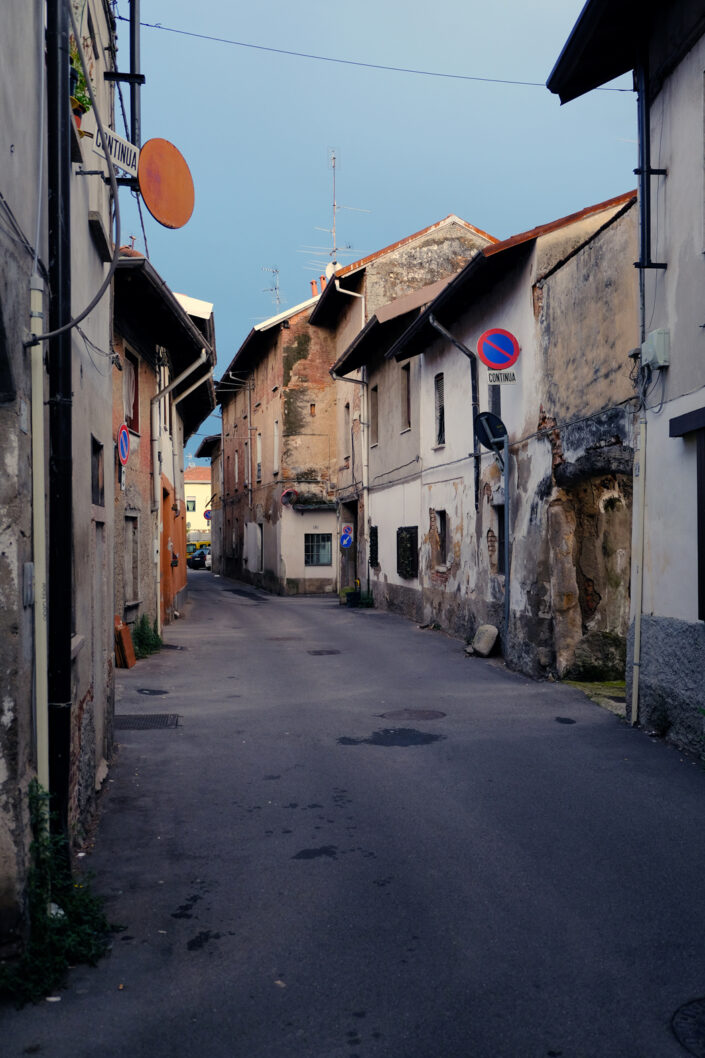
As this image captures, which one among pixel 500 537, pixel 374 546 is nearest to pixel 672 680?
pixel 500 537

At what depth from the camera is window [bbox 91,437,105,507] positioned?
22.2 feet

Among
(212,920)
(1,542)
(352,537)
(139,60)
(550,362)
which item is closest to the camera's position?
(1,542)

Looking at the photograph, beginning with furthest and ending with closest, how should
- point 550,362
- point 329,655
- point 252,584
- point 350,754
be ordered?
point 252,584
point 329,655
point 550,362
point 350,754

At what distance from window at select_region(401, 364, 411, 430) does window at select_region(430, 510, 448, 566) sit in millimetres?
3044

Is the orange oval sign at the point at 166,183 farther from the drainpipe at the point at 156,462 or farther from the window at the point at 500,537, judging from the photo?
the drainpipe at the point at 156,462

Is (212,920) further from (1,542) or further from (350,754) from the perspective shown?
(350,754)

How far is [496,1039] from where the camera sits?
3.23 meters

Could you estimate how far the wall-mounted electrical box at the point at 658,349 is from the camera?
7.88m

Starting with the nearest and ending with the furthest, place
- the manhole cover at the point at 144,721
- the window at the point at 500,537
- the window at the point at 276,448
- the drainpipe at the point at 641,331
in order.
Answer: the drainpipe at the point at 641,331 < the manhole cover at the point at 144,721 < the window at the point at 500,537 < the window at the point at 276,448

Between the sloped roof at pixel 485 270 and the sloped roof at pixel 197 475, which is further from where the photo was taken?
the sloped roof at pixel 197 475

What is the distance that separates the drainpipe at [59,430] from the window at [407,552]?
15.2 meters

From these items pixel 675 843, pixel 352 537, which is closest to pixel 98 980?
pixel 675 843

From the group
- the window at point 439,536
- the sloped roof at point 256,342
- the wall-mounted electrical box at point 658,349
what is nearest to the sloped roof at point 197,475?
the sloped roof at point 256,342

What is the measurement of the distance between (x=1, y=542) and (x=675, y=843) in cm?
409
